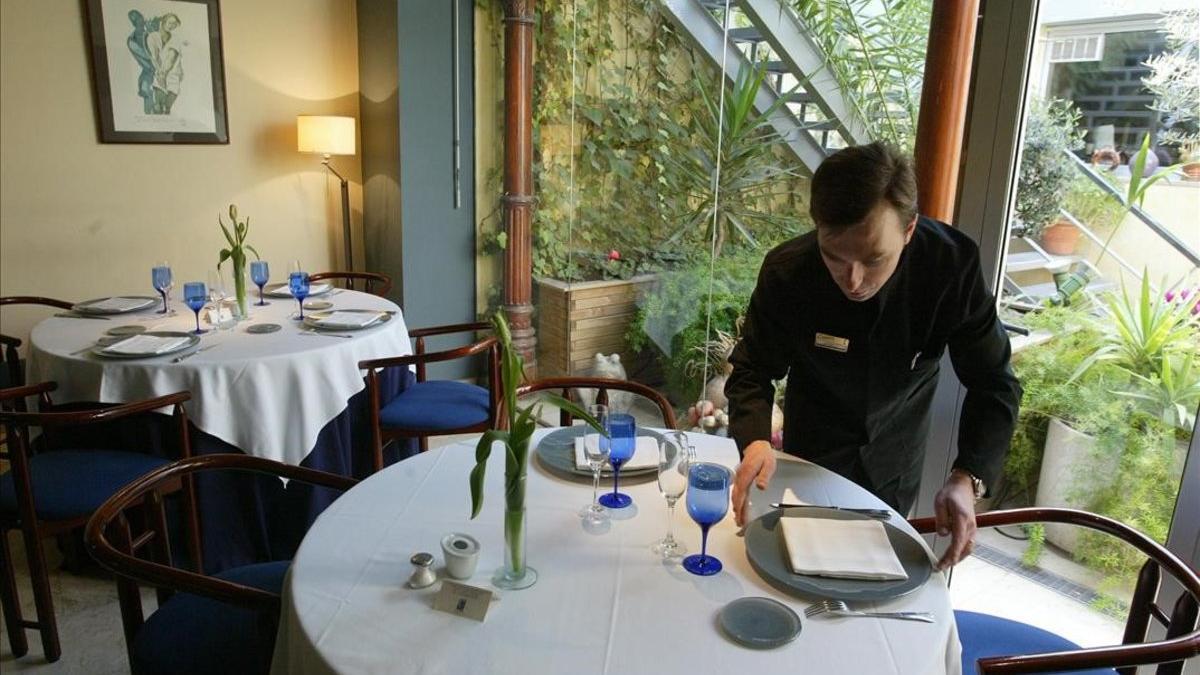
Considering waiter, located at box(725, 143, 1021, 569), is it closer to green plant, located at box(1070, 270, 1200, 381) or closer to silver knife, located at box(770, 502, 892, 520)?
silver knife, located at box(770, 502, 892, 520)

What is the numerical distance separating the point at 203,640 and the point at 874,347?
1.45 metres

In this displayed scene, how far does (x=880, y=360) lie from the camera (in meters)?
1.65

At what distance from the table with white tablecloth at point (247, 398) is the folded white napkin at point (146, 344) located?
1.3 inches

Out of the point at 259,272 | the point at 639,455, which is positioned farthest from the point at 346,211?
the point at 639,455

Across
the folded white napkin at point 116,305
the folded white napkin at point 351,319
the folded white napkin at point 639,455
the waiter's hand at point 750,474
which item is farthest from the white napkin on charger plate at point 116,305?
the waiter's hand at point 750,474

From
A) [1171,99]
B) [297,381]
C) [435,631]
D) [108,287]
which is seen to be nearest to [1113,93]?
[1171,99]

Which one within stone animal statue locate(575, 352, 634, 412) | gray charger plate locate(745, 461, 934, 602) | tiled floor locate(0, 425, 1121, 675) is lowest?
tiled floor locate(0, 425, 1121, 675)

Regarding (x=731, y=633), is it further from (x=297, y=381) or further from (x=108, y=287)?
(x=108, y=287)

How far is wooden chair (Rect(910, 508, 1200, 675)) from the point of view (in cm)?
116

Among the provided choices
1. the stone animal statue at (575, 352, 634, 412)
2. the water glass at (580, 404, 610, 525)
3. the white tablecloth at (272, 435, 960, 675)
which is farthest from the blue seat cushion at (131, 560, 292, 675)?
the stone animal statue at (575, 352, 634, 412)

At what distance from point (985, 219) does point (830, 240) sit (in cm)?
99

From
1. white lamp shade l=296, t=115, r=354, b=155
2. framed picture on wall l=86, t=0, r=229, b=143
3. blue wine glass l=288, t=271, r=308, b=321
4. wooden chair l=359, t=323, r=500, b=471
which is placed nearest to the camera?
wooden chair l=359, t=323, r=500, b=471

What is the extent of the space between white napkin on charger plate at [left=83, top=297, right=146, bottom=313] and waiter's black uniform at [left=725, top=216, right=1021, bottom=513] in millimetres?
2505

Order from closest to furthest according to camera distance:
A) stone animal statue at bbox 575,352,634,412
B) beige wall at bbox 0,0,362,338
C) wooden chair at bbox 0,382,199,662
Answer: wooden chair at bbox 0,382,199,662 < beige wall at bbox 0,0,362,338 < stone animal statue at bbox 575,352,634,412
